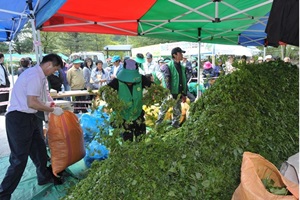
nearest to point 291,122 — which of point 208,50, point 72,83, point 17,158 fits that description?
point 17,158

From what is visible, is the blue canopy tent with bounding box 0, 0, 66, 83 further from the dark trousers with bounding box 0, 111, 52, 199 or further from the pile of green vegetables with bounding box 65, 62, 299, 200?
the pile of green vegetables with bounding box 65, 62, 299, 200

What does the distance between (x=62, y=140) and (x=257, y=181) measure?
231 cm

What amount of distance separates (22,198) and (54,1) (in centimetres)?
227

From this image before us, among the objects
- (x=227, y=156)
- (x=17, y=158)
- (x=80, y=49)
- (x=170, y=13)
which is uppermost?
(x=80, y=49)

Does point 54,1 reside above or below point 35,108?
above

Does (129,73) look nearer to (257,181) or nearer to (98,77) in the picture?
(257,181)

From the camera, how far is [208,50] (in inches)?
637

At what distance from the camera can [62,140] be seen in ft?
10.0

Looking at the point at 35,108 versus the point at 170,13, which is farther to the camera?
the point at 170,13

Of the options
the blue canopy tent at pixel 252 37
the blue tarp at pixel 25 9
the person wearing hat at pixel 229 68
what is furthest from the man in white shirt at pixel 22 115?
the blue canopy tent at pixel 252 37

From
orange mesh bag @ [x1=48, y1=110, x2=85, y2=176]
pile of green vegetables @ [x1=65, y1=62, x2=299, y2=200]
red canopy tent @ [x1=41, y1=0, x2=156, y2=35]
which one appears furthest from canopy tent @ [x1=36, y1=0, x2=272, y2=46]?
pile of green vegetables @ [x1=65, y1=62, x2=299, y2=200]

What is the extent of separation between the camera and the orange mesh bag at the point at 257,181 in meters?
1.43

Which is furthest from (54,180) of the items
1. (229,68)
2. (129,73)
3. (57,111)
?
(229,68)

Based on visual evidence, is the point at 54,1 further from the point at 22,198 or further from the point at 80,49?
the point at 80,49
